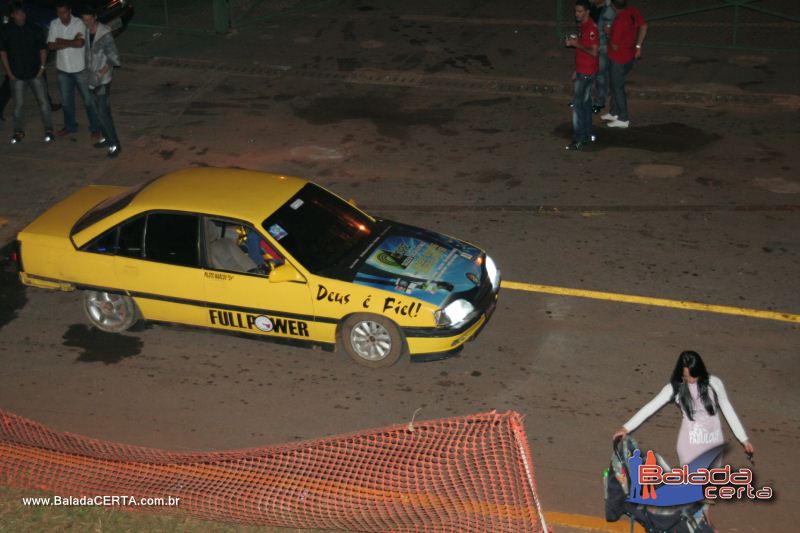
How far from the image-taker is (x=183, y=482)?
7.28m

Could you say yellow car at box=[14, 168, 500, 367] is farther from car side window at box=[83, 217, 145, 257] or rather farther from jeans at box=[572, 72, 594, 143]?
jeans at box=[572, 72, 594, 143]

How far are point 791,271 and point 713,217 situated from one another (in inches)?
56.4

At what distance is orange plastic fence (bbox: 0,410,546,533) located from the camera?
6.79 meters

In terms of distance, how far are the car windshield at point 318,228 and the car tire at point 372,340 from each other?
56cm

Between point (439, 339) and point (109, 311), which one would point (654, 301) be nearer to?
point (439, 339)

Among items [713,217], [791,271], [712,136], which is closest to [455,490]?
[791,271]

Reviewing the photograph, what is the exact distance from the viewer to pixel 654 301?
32.5 ft

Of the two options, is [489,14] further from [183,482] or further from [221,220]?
[183,482]

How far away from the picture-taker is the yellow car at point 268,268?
8.72m

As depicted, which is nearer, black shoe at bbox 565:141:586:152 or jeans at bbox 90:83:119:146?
jeans at bbox 90:83:119:146

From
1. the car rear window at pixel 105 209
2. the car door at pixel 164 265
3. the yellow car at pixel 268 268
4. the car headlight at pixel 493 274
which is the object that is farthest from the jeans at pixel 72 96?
the car headlight at pixel 493 274

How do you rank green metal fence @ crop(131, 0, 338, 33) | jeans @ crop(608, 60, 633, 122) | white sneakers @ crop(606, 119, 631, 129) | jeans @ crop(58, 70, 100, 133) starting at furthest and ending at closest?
green metal fence @ crop(131, 0, 338, 33), white sneakers @ crop(606, 119, 631, 129), jeans @ crop(608, 60, 633, 122), jeans @ crop(58, 70, 100, 133)

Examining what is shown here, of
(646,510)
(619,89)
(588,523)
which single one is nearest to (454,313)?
(588,523)

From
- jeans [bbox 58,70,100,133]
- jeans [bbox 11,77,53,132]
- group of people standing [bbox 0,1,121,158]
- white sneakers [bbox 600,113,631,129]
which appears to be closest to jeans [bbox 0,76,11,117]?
group of people standing [bbox 0,1,121,158]
